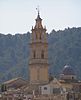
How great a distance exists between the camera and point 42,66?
94.6 m

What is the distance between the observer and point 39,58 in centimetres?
9438

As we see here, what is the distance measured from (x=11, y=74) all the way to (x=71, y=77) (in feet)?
254

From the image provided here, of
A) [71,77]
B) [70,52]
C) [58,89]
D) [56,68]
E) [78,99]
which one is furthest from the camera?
[70,52]

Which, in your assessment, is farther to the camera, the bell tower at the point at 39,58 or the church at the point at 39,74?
the bell tower at the point at 39,58

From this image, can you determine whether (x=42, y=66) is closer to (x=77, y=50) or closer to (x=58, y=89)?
(x=58, y=89)

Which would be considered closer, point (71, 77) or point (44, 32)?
point (44, 32)

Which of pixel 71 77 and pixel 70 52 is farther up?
pixel 70 52

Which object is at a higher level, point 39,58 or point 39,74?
point 39,58

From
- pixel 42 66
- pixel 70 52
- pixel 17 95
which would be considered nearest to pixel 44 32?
pixel 42 66

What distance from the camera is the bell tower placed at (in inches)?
3716

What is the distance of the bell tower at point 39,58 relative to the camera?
310 ft

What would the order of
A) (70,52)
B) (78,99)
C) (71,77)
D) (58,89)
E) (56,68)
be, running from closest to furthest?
1. (78,99)
2. (58,89)
3. (71,77)
4. (56,68)
5. (70,52)

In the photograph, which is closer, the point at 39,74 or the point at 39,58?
the point at 39,58

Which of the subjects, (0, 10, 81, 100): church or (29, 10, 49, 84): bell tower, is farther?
(29, 10, 49, 84): bell tower
